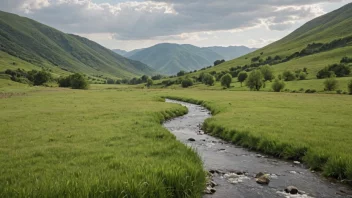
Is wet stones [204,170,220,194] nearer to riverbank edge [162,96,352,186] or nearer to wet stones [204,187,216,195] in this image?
wet stones [204,187,216,195]

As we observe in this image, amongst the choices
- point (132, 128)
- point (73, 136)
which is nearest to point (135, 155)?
point (73, 136)

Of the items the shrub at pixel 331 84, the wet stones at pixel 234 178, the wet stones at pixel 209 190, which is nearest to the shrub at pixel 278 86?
the shrub at pixel 331 84

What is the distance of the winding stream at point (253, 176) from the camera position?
49.3 ft

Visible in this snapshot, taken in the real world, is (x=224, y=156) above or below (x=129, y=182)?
below

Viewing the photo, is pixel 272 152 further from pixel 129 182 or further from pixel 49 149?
pixel 49 149

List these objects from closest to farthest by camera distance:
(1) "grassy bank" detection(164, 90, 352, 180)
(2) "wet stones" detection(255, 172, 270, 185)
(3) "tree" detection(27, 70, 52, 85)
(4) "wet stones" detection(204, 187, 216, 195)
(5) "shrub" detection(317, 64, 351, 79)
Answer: (4) "wet stones" detection(204, 187, 216, 195) → (2) "wet stones" detection(255, 172, 270, 185) → (1) "grassy bank" detection(164, 90, 352, 180) → (5) "shrub" detection(317, 64, 351, 79) → (3) "tree" detection(27, 70, 52, 85)

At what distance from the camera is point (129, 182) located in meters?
11.9

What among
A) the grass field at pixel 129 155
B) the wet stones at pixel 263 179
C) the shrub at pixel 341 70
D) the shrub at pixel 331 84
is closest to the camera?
the grass field at pixel 129 155

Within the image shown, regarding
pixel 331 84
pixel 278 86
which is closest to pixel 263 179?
pixel 331 84

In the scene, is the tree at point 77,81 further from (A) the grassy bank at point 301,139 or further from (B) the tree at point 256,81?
(A) the grassy bank at point 301,139

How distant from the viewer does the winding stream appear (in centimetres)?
1503

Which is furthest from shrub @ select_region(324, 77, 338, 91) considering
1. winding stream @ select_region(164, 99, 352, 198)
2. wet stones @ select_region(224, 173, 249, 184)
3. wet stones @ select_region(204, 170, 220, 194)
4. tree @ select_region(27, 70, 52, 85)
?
tree @ select_region(27, 70, 52, 85)

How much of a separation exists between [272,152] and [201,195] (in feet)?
36.4

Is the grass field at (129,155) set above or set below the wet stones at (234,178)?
above
